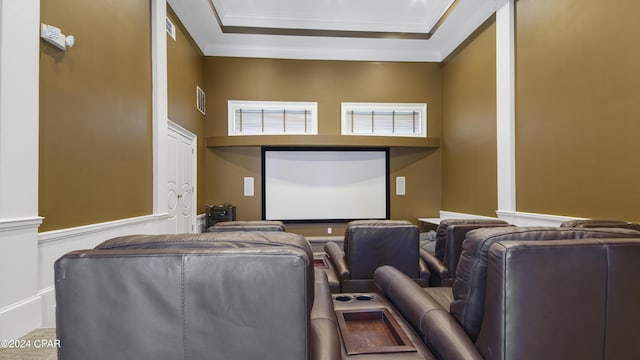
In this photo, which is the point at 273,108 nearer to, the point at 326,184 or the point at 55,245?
the point at 326,184

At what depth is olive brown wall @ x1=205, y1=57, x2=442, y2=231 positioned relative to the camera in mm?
6031

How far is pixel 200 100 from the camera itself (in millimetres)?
5668

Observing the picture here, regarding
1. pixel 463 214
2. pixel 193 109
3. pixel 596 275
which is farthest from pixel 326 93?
→ pixel 596 275

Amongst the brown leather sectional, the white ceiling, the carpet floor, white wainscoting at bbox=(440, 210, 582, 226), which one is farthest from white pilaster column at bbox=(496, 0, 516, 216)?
the carpet floor

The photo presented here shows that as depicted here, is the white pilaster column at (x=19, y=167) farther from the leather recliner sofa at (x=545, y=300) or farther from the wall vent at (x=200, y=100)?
the wall vent at (x=200, y=100)

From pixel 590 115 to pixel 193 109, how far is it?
5.22 meters

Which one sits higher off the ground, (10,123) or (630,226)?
(10,123)

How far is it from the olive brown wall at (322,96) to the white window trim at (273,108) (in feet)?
0.25

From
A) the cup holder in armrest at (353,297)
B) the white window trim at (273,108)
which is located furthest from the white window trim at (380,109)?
the cup holder in armrest at (353,297)

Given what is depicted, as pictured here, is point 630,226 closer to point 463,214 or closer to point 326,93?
point 463,214

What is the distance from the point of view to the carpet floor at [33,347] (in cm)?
165

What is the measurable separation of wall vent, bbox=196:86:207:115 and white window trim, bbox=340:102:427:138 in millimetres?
2590

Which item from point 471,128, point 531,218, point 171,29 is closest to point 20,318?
point 171,29

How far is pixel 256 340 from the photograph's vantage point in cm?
106
